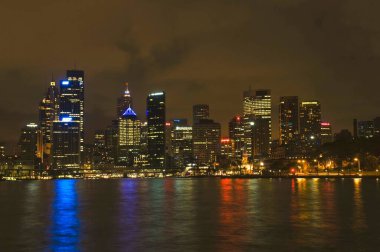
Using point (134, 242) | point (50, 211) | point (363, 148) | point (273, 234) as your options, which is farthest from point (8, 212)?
point (363, 148)

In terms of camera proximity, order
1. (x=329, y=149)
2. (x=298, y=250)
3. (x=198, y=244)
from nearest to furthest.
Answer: (x=298, y=250) < (x=198, y=244) < (x=329, y=149)

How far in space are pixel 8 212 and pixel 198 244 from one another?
34633mm

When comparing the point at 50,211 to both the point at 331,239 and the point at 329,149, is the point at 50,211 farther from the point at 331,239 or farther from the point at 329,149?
the point at 329,149

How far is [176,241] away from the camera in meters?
39.6

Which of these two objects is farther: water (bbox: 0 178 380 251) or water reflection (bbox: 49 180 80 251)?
water reflection (bbox: 49 180 80 251)

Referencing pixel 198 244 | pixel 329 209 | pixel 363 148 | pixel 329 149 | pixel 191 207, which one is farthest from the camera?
pixel 329 149

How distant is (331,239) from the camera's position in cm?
3950

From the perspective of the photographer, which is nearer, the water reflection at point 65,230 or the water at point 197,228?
the water at point 197,228

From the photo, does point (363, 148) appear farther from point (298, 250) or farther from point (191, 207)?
point (298, 250)

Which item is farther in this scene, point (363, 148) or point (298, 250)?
point (363, 148)

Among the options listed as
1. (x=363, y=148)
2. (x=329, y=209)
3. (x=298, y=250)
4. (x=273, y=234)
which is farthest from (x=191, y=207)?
(x=363, y=148)

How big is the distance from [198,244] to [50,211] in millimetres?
31724

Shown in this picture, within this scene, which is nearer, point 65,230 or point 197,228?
point 65,230

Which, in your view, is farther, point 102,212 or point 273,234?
point 102,212
